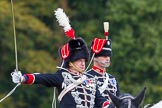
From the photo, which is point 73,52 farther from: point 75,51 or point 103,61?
point 103,61

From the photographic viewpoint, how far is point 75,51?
456 inches

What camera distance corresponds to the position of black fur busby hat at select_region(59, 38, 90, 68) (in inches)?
456

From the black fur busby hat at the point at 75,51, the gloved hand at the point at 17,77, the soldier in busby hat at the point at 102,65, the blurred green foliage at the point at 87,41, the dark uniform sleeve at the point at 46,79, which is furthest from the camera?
the blurred green foliage at the point at 87,41

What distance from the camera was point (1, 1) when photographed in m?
27.2

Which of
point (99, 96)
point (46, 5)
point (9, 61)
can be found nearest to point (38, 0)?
Answer: point (46, 5)

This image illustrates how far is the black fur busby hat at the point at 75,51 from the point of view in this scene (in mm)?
11574

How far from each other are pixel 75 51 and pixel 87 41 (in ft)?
56.8

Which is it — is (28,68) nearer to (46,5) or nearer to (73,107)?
(46,5)

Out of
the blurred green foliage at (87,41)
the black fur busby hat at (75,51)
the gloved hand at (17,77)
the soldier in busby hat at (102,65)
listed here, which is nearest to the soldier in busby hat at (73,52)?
the black fur busby hat at (75,51)

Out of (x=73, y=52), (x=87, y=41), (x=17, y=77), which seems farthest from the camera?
(x=87, y=41)

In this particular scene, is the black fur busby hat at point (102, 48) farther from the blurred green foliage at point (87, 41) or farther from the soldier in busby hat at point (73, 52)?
the blurred green foliage at point (87, 41)

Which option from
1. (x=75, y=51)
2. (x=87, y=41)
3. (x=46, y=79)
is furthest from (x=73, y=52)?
(x=87, y=41)

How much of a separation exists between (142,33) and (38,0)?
9.46 ft

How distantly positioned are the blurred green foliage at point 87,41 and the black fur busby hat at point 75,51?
1561cm
